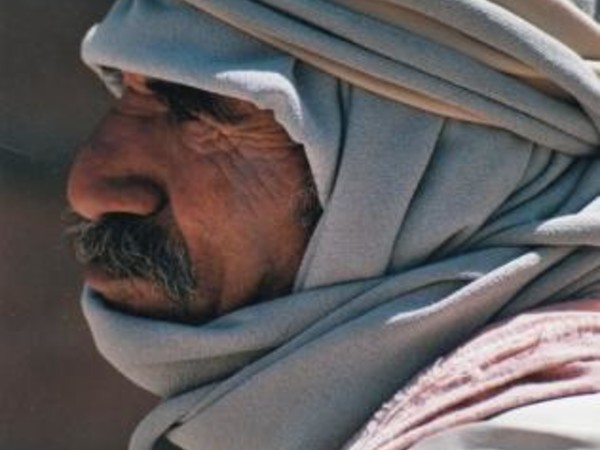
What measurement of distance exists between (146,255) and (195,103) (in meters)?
0.23

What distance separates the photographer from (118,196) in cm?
249

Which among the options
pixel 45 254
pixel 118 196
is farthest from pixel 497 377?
pixel 45 254

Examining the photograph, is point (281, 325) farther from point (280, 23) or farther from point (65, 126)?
point (65, 126)

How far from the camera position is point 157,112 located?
101 inches

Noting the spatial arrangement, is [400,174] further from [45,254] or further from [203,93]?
[45,254]

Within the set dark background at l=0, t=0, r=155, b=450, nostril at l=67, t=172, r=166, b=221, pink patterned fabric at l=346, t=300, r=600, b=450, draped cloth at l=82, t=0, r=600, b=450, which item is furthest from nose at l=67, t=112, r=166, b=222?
dark background at l=0, t=0, r=155, b=450

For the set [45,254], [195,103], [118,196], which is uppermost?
[195,103]

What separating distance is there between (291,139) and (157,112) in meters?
0.22

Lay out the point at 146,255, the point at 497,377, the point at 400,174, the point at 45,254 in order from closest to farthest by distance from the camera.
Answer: the point at 497,377
the point at 400,174
the point at 146,255
the point at 45,254

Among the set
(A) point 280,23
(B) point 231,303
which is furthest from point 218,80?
(B) point 231,303

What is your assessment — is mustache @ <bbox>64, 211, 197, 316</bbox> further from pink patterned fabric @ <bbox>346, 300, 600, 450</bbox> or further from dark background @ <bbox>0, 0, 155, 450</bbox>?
dark background @ <bbox>0, 0, 155, 450</bbox>

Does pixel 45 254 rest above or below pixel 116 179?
below

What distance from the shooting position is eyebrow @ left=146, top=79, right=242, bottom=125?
2.50 meters

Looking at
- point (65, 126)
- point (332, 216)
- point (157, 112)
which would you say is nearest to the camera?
point (332, 216)
